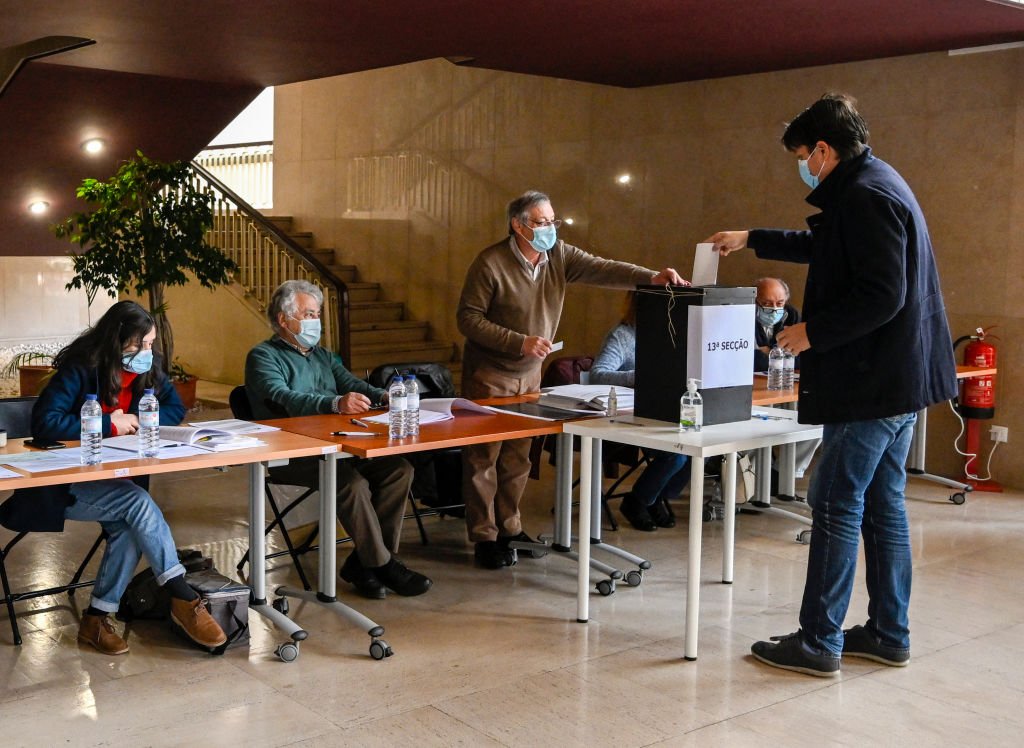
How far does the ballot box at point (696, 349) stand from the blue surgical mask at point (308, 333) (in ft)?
4.41

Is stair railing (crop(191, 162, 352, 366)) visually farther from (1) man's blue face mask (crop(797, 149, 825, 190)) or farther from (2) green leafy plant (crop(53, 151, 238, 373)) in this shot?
(1) man's blue face mask (crop(797, 149, 825, 190))

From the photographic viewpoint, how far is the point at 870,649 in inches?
151

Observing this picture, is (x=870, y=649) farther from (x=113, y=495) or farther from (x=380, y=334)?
(x=380, y=334)

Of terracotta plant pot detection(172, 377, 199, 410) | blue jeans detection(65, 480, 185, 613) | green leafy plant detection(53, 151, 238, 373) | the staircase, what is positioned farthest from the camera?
the staircase

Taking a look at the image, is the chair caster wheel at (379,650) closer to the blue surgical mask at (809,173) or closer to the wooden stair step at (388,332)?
the blue surgical mask at (809,173)

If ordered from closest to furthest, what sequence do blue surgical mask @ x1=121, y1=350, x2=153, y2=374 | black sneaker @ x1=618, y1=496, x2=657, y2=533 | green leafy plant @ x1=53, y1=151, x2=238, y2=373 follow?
1. blue surgical mask @ x1=121, y1=350, x2=153, y2=374
2. black sneaker @ x1=618, y1=496, x2=657, y2=533
3. green leafy plant @ x1=53, y1=151, x2=238, y2=373

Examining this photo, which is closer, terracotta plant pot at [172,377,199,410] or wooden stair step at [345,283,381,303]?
terracotta plant pot at [172,377,199,410]

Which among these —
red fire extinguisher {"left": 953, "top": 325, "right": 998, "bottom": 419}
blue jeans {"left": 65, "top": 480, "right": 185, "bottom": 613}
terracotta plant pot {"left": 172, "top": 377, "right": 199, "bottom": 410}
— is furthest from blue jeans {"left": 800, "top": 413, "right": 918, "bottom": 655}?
terracotta plant pot {"left": 172, "top": 377, "right": 199, "bottom": 410}

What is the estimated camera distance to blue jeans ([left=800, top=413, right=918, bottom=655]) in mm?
3598

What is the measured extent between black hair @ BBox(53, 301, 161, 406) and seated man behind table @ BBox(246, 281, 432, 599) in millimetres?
623

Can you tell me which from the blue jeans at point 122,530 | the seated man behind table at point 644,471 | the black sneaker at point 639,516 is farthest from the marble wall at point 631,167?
the blue jeans at point 122,530

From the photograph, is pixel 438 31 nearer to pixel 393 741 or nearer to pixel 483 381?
pixel 483 381

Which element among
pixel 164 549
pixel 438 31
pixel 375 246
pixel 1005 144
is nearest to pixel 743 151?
pixel 1005 144

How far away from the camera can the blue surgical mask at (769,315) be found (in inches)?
247
